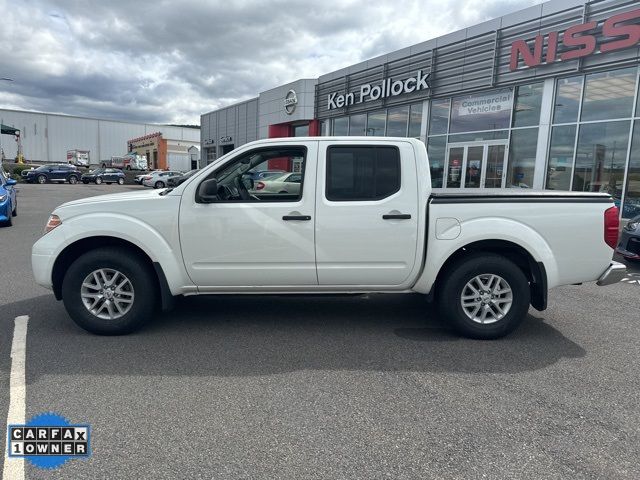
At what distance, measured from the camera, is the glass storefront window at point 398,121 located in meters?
19.4

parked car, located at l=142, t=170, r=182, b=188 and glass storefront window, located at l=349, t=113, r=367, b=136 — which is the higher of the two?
glass storefront window, located at l=349, t=113, r=367, b=136

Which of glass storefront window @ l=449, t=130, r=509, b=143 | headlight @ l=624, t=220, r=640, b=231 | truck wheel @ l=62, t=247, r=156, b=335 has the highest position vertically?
glass storefront window @ l=449, t=130, r=509, b=143

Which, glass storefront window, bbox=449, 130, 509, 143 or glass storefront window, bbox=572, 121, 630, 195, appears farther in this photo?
glass storefront window, bbox=449, 130, 509, 143

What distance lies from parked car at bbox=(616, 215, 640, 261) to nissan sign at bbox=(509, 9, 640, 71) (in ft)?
21.7

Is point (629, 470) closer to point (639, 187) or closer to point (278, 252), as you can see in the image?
point (278, 252)

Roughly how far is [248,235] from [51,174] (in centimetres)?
4088

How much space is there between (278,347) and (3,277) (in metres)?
5.03

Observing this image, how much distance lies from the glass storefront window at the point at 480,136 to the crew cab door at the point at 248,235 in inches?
510

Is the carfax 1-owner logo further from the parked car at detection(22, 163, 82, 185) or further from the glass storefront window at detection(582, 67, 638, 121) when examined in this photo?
the parked car at detection(22, 163, 82, 185)

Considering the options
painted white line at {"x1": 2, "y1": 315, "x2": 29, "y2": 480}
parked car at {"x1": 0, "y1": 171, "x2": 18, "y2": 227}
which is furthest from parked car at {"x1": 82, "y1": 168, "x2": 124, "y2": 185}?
painted white line at {"x1": 2, "y1": 315, "x2": 29, "y2": 480}

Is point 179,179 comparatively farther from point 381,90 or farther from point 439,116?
point 439,116

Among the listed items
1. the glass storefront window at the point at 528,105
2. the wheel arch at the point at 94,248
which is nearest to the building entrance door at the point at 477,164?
the glass storefront window at the point at 528,105

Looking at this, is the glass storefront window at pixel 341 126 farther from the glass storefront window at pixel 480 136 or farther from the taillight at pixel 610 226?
the taillight at pixel 610 226

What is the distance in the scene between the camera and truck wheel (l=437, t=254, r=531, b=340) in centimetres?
439
